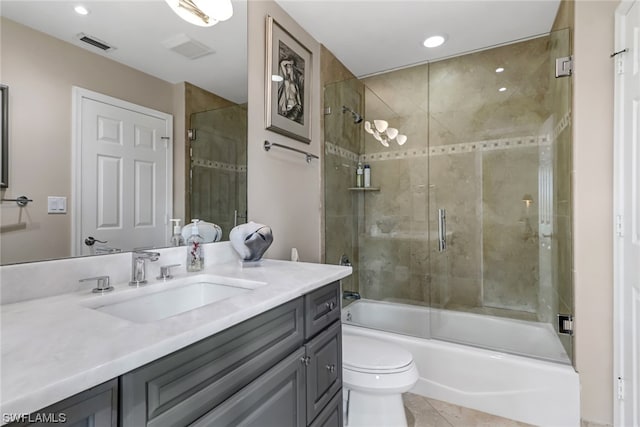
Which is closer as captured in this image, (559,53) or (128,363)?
(128,363)

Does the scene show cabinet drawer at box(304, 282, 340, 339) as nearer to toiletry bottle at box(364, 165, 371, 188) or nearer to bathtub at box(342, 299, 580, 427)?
bathtub at box(342, 299, 580, 427)

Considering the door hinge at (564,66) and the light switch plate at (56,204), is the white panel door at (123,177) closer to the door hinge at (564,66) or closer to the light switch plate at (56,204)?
the light switch plate at (56,204)

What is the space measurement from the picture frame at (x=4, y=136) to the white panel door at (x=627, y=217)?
231cm

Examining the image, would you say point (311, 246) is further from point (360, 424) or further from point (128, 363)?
point (128, 363)

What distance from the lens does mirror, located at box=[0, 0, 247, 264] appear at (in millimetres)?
869

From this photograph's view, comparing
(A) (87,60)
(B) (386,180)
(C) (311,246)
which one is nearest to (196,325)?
(A) (87,60)

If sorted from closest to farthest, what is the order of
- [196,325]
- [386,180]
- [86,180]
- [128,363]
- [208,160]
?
[128,363] → [196,325] → [86,180] → [208,160] → [386,180]

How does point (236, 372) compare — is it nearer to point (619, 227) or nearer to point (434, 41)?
point (619, 227)

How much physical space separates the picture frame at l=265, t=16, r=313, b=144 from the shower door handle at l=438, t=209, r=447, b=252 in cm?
131

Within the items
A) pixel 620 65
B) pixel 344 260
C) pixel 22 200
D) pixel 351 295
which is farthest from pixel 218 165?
pixel 620 65

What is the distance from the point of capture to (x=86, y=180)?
1.00m

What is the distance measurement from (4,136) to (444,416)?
2.24m

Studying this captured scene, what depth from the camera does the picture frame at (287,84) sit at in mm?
1836

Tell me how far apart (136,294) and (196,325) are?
1.55 ft
